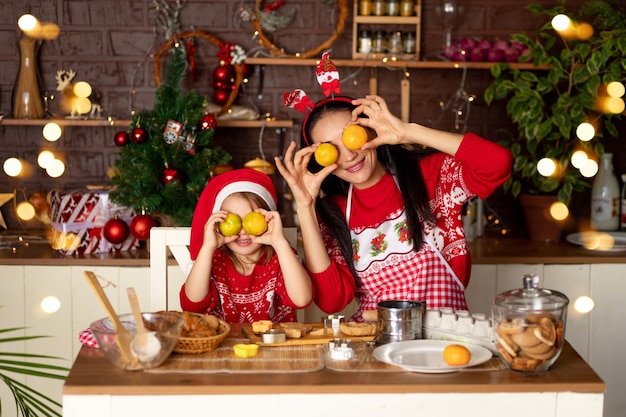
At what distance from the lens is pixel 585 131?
125 inches

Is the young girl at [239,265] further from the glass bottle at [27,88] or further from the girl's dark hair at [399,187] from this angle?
the glass bottle at [27,88]

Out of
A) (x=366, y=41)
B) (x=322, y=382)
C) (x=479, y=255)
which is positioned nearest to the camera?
(x=322, y=382)

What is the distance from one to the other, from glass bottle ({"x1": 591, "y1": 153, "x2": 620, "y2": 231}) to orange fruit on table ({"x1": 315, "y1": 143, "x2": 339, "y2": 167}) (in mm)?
1735

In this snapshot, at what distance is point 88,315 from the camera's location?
9.82 feet

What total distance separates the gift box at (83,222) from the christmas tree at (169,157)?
101 millimetres

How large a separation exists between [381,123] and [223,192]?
18.2 inches

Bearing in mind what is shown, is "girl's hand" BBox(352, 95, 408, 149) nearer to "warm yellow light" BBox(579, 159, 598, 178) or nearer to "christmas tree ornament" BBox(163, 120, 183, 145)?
"christmas tree ornament" BBox(163, 120, 183, 145)

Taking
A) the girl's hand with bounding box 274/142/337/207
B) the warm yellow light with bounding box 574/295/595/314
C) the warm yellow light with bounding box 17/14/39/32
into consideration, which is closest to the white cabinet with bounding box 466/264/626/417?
the warm yellow light with bounding box 574/295/595/314

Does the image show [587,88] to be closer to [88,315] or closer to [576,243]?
[576,243]

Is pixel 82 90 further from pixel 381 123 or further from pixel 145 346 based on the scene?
pixel 145 346

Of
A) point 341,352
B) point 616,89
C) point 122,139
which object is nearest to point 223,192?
point 341,352

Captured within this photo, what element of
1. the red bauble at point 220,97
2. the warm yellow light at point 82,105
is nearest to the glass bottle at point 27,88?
the warm yellow light at point 82,105

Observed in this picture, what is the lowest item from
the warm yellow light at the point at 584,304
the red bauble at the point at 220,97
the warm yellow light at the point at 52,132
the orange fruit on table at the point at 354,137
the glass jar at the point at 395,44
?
the warm yellow light at the point at 584,304

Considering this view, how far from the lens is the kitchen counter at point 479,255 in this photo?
2975 millimetres
